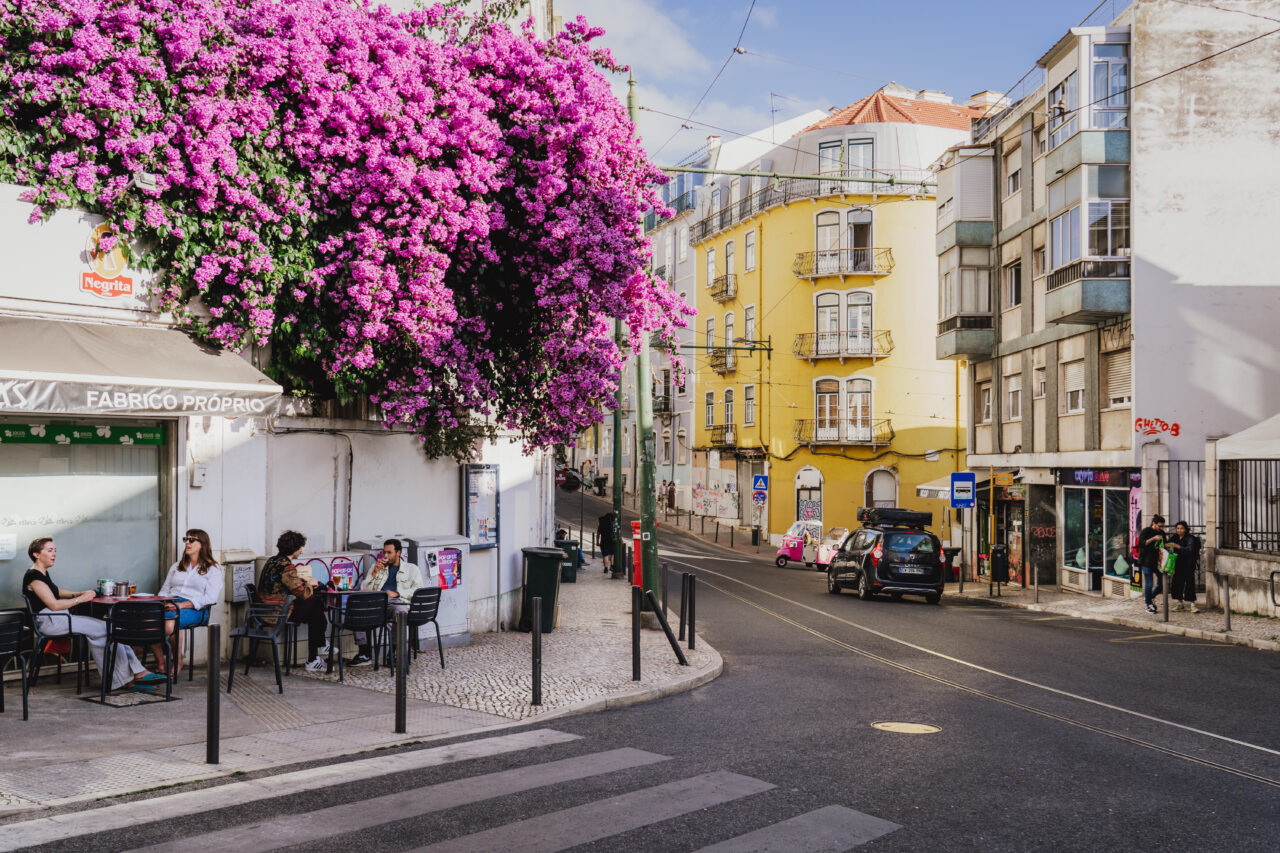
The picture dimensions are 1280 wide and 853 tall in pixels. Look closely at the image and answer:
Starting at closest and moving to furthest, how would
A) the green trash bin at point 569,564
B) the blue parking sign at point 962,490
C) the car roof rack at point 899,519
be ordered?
the green trash bin at point 569,564, the car roof rack at point 899,519, the blue parking sign at point 962,490

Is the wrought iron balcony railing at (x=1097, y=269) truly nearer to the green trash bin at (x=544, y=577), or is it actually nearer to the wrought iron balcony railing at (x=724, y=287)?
the green trash bin at (x=544, y=577)

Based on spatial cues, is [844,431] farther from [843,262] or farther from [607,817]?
[607,817]

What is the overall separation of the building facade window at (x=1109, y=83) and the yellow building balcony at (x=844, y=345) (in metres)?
20.8

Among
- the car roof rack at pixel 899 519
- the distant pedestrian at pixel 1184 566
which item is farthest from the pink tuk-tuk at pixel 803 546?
the distant pedestrian at pixel 1184 566

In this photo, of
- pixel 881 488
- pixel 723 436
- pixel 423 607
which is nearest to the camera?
pixel 423 607

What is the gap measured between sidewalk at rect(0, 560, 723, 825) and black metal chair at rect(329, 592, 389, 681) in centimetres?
45

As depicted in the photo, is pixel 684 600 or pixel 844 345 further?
pixel 844 345

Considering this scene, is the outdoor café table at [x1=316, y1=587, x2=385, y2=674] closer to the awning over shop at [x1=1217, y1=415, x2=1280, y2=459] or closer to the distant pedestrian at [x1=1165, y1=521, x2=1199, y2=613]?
the distant pedestrian at [x1=1165, y1=521, x2=1199, y2=613]

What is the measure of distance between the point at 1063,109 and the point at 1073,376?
637 centimetres

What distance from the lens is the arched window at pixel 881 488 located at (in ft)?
149

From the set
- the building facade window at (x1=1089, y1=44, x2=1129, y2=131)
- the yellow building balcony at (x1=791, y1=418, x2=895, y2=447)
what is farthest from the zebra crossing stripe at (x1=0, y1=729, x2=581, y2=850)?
the yellow building balcony at (x1=791, y1=418, x2=895, y2=447)

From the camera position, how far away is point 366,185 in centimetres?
1255

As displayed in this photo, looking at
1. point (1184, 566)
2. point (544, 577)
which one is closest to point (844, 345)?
point (1184, 566)

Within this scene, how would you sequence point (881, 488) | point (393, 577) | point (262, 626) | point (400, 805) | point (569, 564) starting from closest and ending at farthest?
point (400, 805) → point (262, 626) → point (393, 577) → point (569, 564) → point (881, 488)
